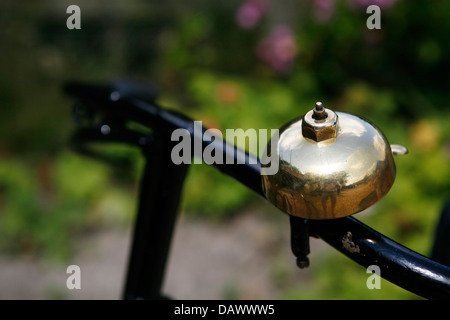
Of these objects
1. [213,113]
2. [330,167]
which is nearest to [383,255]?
[330,167]

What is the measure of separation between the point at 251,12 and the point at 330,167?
11.1 feet

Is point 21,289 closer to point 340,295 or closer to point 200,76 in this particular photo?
point 340,295

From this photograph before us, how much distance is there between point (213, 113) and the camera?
350 cm

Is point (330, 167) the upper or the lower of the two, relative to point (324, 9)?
lower

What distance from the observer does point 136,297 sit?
1090mm

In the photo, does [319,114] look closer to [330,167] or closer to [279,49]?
[330,167]

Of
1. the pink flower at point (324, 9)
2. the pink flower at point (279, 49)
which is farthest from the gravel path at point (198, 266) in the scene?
the pink flower at point (324, 9)

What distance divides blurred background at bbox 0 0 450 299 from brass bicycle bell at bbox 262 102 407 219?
5.94ft

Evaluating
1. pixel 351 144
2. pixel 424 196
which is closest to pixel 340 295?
pixel 424 196

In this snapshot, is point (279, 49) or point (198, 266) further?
point (279, 49)

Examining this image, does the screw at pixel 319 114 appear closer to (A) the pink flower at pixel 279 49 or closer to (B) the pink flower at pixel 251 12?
(A) the pink flower at pixel 279 49

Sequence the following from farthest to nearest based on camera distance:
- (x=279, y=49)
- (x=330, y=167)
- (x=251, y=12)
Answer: (x=251, y=12), (x=279, y=49), (x=330, y=167)

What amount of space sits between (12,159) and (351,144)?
3.28m

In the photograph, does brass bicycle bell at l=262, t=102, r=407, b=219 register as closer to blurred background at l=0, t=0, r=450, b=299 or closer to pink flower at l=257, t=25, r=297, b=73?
blurred background at l=0, t=0, r=450, b=299
